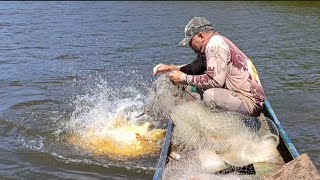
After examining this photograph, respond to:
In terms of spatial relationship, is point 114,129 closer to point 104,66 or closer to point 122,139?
point 122,139

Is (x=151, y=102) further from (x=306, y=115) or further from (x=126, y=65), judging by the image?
(x=126, y=65)

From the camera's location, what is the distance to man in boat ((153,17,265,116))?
570 cm

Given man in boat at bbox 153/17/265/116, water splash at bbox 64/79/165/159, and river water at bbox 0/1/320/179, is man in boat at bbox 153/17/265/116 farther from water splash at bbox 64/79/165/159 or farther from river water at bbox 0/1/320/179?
water splash at bbox 64/79/165/159

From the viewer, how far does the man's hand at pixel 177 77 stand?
620 cm

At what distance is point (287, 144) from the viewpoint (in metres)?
5.88

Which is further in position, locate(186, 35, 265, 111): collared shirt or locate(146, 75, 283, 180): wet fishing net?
locate(186, 35, 265, 111): collared shirt

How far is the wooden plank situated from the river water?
2323mm

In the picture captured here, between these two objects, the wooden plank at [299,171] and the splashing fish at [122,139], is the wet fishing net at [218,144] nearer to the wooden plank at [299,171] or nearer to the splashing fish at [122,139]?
the wooden plank at [299,171]

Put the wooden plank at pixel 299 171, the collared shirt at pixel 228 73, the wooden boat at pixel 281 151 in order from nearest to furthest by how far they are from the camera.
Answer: the wooden plank at pixel 299 171 < the wooden boat at pixel 281 151 < the collared shirt at pixel 228 73

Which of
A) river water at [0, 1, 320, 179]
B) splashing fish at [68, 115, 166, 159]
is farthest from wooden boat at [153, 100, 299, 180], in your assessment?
splashing fish at [68, 115, 166, 159]

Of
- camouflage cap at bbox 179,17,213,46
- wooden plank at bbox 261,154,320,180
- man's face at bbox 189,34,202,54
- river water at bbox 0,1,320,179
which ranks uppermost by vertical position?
camouflage cap at bbox 179,17,213,46

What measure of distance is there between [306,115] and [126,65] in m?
5.68

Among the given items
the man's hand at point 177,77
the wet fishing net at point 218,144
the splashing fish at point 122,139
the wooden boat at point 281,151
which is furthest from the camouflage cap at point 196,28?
the splashing fish at point 122,139

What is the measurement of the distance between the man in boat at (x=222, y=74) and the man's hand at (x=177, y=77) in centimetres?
5
